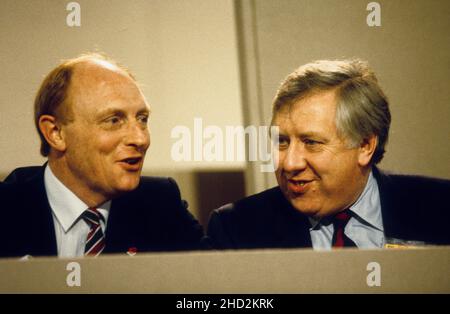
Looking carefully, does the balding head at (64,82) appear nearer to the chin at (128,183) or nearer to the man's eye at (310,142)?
the chin at (128,183)

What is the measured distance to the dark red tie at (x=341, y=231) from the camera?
2.19 meters

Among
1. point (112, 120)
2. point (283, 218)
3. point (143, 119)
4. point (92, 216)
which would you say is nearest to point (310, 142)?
point (283, 218)

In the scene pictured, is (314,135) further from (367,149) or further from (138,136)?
(138,136)

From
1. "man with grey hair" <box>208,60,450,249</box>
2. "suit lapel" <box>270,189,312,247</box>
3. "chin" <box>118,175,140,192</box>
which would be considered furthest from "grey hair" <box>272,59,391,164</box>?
"chin" <box>118,175,140,192</box>

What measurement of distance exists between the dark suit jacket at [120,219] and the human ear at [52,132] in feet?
0.39

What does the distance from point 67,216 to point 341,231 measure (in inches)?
43.1

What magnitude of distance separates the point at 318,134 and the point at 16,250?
1.29 m

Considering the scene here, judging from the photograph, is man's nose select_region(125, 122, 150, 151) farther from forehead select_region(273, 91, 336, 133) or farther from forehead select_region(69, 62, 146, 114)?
forehead select_region(273, 91, 336, 133)

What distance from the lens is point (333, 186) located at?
2152 millimetres

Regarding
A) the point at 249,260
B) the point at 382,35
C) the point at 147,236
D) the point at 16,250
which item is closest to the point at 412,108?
the point at 382,35

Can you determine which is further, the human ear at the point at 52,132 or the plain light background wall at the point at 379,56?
→ the plain light background wall at the point at 379,56

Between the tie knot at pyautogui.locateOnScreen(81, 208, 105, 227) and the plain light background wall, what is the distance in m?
0.62

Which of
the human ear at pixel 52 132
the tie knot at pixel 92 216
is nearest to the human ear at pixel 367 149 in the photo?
the tie knot at pixel 92 216

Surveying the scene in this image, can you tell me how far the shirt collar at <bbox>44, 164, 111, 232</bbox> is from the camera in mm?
2127
